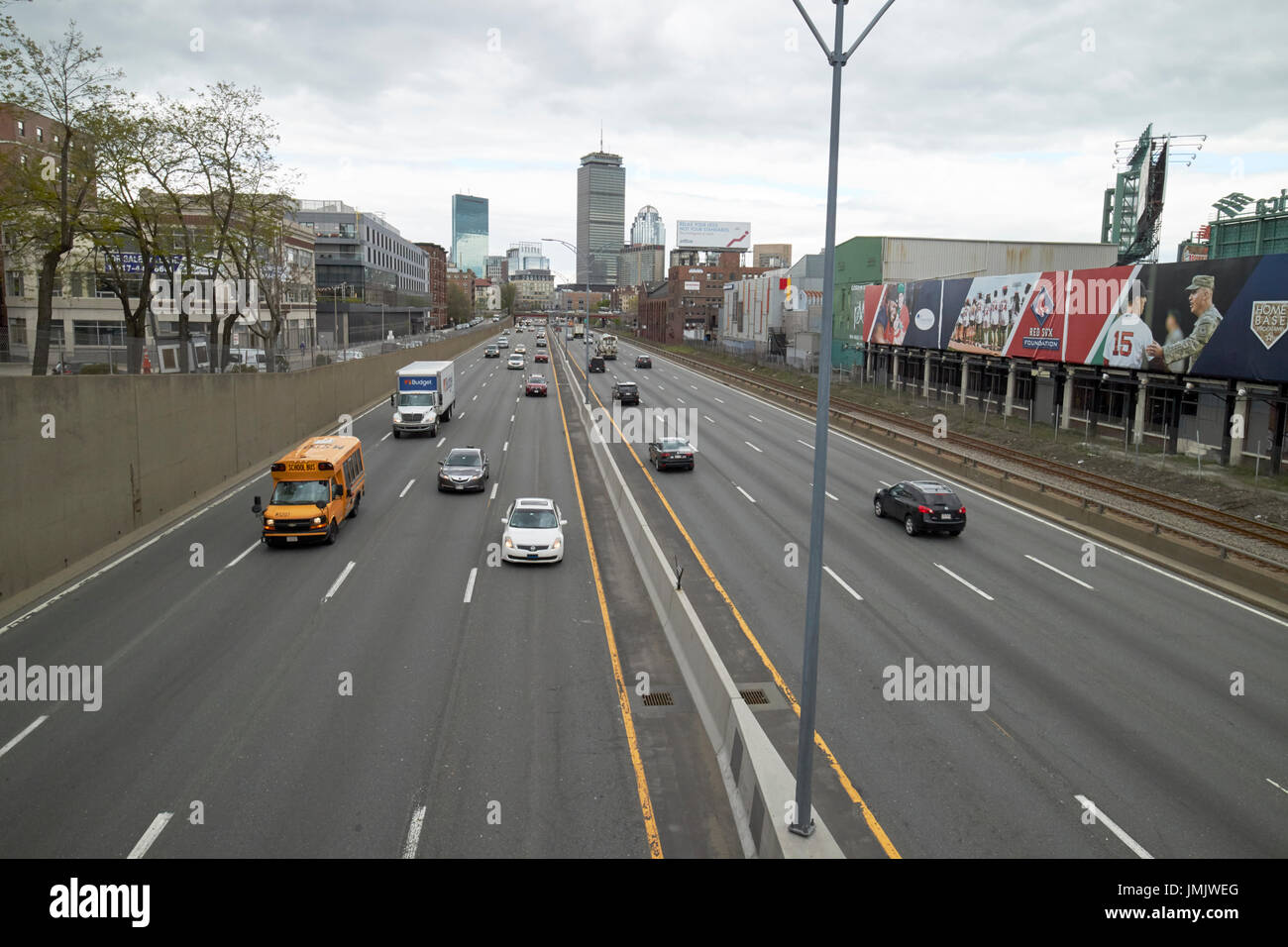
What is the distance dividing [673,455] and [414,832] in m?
24.4

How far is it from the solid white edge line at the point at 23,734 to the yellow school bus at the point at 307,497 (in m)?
9.27

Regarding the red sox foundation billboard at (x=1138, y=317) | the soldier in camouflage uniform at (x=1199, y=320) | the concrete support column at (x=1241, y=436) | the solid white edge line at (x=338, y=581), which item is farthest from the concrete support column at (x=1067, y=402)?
the solid white edge line at (x=338, y=581)

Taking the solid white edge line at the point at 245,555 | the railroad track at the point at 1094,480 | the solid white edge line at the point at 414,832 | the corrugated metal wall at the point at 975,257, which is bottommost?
the solid white edge line at the point at 414,832

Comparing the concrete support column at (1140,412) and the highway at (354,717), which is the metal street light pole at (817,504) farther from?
the concrete support column at (1140,412)

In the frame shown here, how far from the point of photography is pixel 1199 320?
112 ft

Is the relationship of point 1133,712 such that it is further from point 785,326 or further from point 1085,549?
point 785,326

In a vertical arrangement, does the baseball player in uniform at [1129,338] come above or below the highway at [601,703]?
above

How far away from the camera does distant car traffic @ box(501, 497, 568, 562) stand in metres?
20.5

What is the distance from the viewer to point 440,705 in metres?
12.8

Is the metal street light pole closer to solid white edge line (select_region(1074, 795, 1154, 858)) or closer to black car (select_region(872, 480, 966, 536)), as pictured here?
solid white edge line (select_region(1074, 795, 1154, 858))

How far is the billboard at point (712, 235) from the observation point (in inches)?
7397

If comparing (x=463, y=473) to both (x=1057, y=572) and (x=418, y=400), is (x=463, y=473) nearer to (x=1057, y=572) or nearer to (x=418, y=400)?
(x=418, y=400)

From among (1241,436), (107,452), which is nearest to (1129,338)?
(1241,436)

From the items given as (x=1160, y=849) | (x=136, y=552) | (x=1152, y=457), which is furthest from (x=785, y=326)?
(x=1160, y=849)
